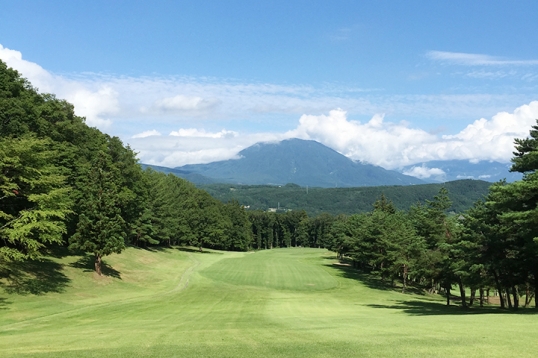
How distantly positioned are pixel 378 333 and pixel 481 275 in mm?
24170

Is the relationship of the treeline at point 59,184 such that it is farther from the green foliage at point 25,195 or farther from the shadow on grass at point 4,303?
the shadow on grass at point 4,303

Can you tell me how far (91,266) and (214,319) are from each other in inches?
1037

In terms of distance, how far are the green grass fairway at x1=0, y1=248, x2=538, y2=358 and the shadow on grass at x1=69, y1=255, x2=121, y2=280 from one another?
26 cm

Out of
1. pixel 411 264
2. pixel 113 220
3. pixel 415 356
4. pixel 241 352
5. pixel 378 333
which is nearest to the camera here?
pixel 415 356

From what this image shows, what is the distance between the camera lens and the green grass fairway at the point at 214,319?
13.4 m

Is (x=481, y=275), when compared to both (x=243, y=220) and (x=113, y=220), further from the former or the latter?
(x=243, y=220)

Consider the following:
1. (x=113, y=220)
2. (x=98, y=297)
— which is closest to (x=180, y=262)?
(x=113, y=220)

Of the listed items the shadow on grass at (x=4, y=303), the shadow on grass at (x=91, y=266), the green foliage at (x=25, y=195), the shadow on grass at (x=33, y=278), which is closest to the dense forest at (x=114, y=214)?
the green foliage at (x=25, y=195)

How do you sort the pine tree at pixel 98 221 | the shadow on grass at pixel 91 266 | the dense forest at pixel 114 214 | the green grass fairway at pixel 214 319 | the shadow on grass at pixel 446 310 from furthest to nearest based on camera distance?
the shadow on grass at pixel 91 266 < the pine tree at pixel 98 221 < the shadow on grass at pixel 446 310 < the dense forest at pixel 114 214 < the green grass fairway at pixel 214 319

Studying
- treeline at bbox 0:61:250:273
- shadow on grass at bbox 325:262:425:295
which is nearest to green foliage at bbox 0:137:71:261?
treeline at bbox 0:61:250:273

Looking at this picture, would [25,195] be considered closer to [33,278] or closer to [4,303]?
[4,303]

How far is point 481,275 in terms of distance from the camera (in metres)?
36.0

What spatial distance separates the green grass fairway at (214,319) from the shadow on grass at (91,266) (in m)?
0.26

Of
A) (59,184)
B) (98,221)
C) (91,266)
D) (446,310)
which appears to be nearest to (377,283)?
(446,310)
